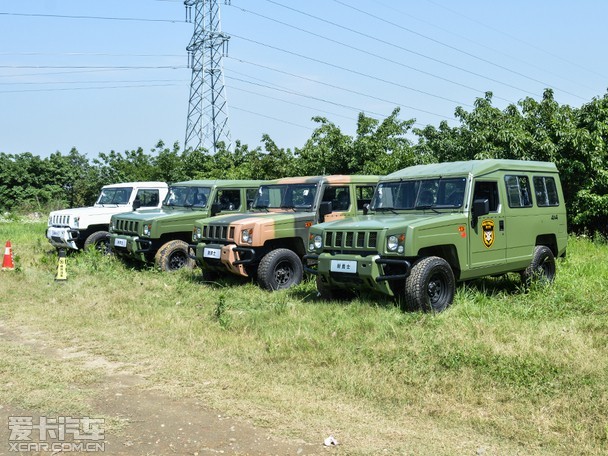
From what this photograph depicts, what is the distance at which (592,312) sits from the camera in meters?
7.57

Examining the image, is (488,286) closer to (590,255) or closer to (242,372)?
(590,255)

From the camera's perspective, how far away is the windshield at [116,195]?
1509cm

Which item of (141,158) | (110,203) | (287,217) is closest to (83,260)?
(110,203)


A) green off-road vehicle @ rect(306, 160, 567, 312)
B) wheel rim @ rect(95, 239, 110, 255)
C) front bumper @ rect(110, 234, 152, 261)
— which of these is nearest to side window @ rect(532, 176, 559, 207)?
green off-road vehicle @ rect(306, 160, 567, 312)

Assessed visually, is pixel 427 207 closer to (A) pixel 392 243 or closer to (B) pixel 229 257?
(A) pixel 392 243

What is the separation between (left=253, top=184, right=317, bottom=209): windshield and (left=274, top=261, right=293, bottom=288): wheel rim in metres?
1.10

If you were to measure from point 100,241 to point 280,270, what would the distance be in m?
6.19

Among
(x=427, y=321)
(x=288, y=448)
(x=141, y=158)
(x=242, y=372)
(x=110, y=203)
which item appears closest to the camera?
(x=288, y=448)

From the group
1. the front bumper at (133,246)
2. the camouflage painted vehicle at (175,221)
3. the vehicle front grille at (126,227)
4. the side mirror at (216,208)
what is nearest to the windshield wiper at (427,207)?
the camouflage painted vehicle at (175,221)

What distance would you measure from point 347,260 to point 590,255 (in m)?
6.81

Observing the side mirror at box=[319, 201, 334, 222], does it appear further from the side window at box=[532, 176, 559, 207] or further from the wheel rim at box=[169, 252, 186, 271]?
the wheel rim at box=[169, 252, 186, 271]

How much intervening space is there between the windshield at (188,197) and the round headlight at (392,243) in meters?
5.75

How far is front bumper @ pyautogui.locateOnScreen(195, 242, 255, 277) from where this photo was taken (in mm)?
9805

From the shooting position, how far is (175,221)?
39.7 feet
